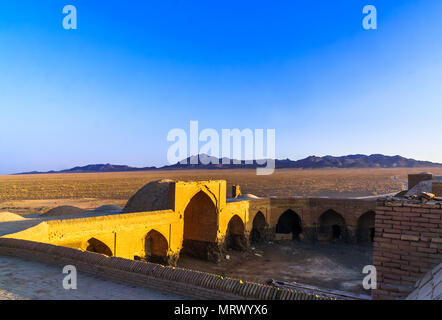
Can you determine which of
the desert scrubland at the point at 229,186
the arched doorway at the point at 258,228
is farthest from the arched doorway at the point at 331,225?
the desert scrubland at the point at 229,186

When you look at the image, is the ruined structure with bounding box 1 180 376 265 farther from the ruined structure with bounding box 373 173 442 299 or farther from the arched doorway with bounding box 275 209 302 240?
the ruined structure with bounding box 373 173 442 299

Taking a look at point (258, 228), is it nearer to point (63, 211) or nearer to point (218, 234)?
point (218, 234)

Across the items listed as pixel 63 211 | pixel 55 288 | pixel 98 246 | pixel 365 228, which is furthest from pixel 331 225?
pixel 55 288

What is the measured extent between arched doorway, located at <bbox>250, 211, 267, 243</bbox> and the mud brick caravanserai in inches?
2.8

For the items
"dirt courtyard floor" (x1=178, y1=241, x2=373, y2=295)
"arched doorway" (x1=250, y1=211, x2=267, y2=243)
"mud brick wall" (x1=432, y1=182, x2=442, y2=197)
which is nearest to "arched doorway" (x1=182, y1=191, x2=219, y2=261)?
"dirt courtyard floor" (x1=178, y1=241, x2=373, y2=295)

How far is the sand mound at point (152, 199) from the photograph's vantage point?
1648 cm

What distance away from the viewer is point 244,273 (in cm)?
1579

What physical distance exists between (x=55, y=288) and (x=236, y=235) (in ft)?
51.7

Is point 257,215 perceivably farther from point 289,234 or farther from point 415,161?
point 415,161

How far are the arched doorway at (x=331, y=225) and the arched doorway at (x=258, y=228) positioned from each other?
4.18 metres

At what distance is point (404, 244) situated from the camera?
5219 millimetres
